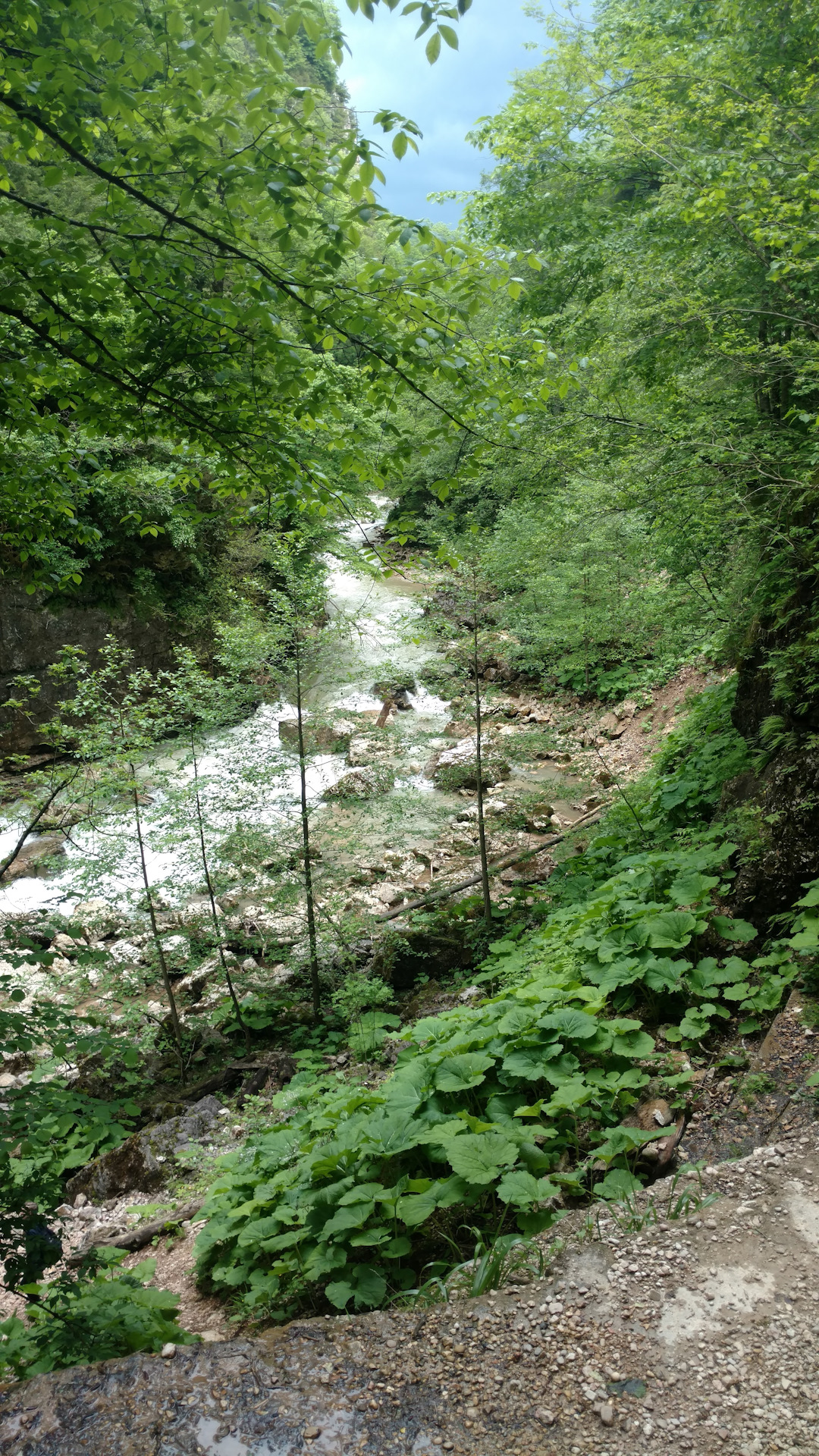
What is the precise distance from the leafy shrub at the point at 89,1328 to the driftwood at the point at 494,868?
460cm

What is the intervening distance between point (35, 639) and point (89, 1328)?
38.7ft

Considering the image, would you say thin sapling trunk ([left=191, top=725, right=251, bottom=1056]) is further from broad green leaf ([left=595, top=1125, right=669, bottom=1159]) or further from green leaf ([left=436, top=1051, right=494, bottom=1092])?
broad green leaf ([left=595, top=1125, right=669, bottom=1159])

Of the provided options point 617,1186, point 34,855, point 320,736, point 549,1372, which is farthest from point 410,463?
point 34,855

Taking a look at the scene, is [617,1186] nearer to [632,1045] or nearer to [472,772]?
[632,1045]

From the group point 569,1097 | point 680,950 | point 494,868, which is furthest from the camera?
point 494,868

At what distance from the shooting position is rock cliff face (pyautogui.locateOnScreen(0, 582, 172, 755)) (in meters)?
12.1

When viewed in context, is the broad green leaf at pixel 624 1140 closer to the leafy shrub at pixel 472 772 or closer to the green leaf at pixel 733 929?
the green leaf at pixel 733 929

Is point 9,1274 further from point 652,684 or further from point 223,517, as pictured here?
point 223,517

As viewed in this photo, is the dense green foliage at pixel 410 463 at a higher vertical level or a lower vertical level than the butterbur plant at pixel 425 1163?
higher

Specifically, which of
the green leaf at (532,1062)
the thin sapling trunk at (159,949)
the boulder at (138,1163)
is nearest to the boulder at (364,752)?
the thin sapling trunk at (159,949)

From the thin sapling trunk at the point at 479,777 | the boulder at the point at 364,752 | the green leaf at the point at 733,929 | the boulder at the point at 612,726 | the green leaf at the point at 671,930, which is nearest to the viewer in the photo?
the green leaf at the point at 733,929

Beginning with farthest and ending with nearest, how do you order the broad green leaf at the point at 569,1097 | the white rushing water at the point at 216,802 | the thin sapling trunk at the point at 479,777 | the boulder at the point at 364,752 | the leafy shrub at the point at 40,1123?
the boulder at the point at 364,752
the thin sapling trunk at the point at 479,777
the white rushing water at the point at 216,802
the broad green leaf at the point at 569,1097
the leafy shrub at the point at 40,1123

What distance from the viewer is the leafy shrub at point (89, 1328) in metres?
2.42

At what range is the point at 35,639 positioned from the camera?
12.4m
